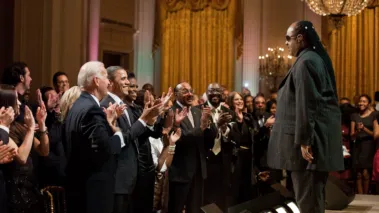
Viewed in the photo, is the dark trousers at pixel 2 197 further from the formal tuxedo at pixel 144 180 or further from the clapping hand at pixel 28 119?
the formal tuxedo at pixel 144 180

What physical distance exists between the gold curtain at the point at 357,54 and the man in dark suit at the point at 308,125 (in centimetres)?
897

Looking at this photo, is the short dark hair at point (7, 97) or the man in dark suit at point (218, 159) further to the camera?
the man in dark suit at point (218, 159)

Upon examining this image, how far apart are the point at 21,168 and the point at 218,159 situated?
2.96 m

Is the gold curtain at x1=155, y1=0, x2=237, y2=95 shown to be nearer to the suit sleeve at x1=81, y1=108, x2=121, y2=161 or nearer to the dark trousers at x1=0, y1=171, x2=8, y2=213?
the suit sleeve at x1=81, y1=108, x2=121, y2=161

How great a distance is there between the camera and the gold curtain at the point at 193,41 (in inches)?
567

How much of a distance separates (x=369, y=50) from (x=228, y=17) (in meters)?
3.09

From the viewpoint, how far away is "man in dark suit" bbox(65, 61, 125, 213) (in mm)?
4016

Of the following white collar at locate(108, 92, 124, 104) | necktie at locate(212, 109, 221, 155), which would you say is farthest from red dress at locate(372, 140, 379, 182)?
white collar at locate(108, 92, 124, 104)

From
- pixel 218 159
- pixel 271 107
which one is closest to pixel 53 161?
pixel 218 159

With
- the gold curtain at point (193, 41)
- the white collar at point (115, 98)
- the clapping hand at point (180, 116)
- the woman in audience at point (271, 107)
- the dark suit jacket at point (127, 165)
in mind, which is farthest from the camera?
the gold curtain at point (193, 41)

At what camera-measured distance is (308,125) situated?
4027 millimetres

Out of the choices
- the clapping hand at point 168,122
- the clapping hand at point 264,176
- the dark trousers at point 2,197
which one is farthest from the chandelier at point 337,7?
the dark trousers at point 2,197

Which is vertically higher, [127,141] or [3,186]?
[127,141]

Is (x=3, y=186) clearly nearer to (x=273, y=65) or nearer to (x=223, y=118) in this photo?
(x=223, y=118)
